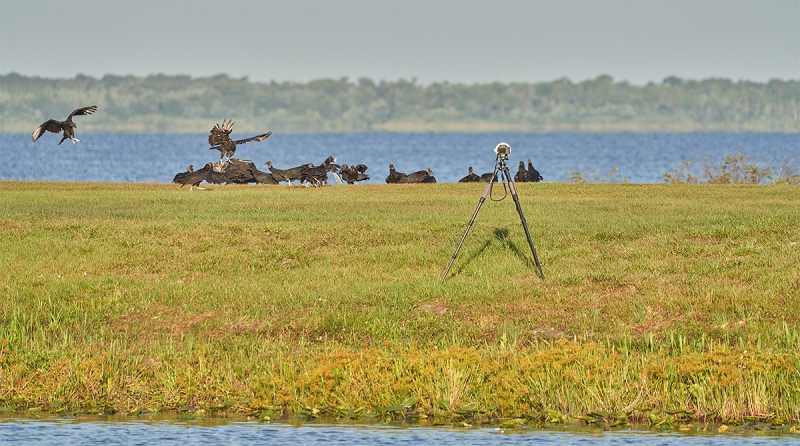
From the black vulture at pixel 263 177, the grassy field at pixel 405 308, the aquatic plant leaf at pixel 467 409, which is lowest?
the aquatic plant leaf at pixel 467 409

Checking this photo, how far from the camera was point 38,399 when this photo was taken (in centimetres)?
1309

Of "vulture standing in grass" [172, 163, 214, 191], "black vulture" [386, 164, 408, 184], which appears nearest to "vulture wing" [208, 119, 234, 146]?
"vulture standing in grass" [172, 163, 214, 191]

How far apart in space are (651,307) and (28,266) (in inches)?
401

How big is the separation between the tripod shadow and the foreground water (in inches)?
303

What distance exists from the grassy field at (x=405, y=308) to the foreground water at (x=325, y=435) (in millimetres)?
454

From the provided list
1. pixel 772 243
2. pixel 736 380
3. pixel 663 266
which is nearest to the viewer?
pixel 736 380

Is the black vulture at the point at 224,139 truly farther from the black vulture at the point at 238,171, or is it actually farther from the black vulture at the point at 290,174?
the black vulture at the point at 290,174

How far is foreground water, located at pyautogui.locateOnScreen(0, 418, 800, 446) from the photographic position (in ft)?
37.0

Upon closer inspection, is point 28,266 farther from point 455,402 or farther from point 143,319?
point 455,402

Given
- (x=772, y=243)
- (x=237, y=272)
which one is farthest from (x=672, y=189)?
(x=237, y=272)

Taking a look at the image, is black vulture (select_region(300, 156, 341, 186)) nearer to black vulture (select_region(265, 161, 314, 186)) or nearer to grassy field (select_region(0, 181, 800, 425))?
black vulture (select_region(265, 161, 314, 186))

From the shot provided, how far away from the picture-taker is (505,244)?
21.0 m

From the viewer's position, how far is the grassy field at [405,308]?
496 inches

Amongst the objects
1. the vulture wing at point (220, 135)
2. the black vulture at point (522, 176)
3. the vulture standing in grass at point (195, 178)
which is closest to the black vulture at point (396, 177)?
the black vulture at point (522, 176)
